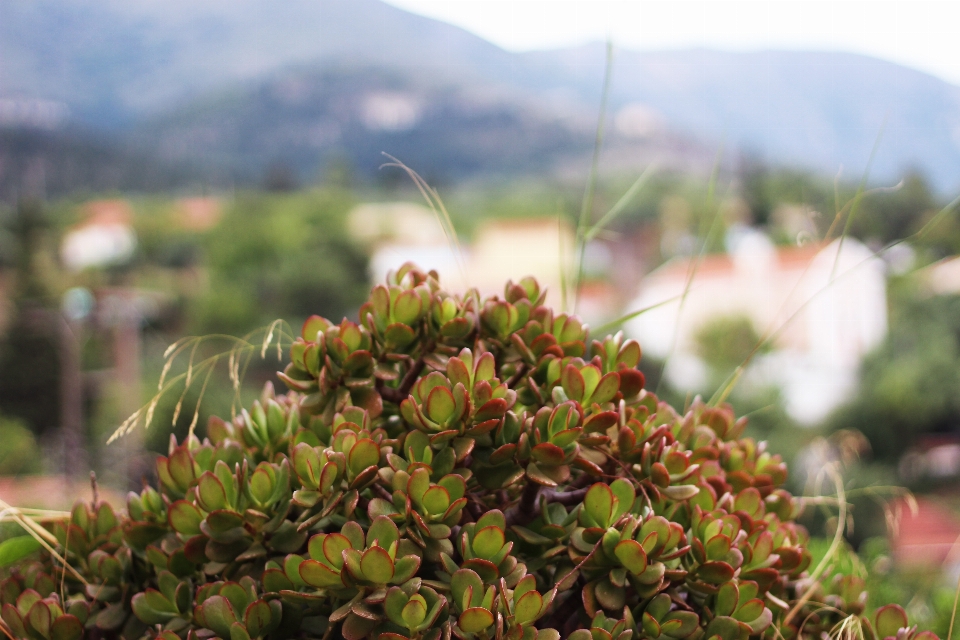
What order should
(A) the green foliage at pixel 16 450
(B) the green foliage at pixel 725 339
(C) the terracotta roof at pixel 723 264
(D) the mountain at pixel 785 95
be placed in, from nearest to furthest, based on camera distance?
(A) the green foliage at pixel 16 450
(C) the terracotta roof at pixel 723 264
(B) the green foliage at pixel 725 339
(D) the mountain at pixel 785 95

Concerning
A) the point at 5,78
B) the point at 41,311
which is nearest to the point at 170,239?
the point at 41,311

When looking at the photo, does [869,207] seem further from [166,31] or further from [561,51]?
[166,31]

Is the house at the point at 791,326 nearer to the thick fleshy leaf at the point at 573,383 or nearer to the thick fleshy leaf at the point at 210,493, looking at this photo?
the thick fleshy leaf at the point at 573,383

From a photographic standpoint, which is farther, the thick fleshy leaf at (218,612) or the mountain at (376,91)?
the mountain at (376,91)

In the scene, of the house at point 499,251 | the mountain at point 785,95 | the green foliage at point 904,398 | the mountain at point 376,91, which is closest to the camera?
the green foliage at point 904,398

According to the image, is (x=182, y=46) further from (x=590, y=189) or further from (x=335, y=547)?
(x=335, y=547)

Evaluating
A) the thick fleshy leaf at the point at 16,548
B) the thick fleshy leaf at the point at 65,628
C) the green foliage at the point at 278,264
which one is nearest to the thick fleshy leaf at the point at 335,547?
the thick fleshy leaf at the point at 65,628

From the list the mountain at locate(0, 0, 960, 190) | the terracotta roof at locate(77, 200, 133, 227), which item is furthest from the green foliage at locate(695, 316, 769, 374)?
the terracotta roof at locate(77, 200, 133, 227)

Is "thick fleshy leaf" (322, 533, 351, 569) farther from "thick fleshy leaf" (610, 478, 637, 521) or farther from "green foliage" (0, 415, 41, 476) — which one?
"green foliage" (0, 415, 41, 476)

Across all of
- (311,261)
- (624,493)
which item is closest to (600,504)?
(624,493)
